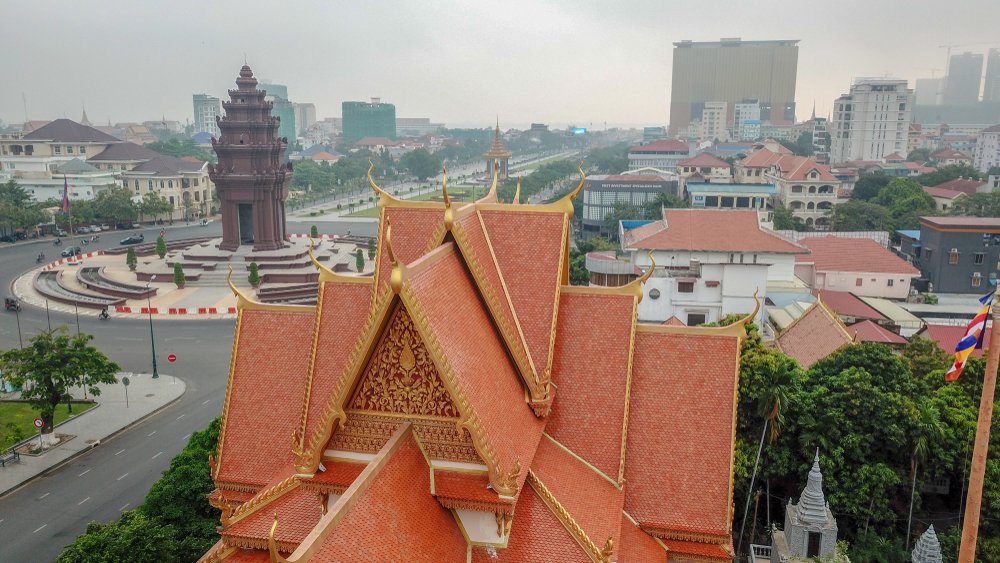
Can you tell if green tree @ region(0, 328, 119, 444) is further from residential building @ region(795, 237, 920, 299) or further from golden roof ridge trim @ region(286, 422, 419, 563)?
residential building @ region(795, 237, 920, 299)

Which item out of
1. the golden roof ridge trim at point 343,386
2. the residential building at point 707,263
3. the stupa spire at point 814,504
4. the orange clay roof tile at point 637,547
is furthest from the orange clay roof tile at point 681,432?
the residential building at point 707,263

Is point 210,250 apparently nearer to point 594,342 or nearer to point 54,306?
point 54,306

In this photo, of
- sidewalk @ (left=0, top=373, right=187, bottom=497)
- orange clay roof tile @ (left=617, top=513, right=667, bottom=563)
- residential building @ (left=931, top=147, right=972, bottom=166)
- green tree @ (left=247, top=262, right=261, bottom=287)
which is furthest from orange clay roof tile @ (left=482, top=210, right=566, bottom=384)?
residential building @ (left=931, top=147, right=972, bottom=166)

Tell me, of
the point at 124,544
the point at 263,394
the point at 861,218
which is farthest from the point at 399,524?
the point at 861,218

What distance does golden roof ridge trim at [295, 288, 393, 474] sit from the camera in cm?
1123

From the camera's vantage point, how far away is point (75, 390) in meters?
35.3

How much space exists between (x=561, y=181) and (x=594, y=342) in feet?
414

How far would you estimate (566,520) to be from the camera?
1204 cm

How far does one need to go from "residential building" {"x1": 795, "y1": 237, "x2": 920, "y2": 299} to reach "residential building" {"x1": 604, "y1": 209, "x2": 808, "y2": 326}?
5.96 m

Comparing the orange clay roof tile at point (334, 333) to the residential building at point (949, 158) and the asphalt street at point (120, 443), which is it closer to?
the asphalt street at point (120, 443)

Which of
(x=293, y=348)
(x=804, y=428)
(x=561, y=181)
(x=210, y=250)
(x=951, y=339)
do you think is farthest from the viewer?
(x=561, y=181)

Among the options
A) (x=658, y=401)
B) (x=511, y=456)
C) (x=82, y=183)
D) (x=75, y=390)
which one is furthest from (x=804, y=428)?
(x=82, y=183)

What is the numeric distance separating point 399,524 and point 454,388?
7.06ft

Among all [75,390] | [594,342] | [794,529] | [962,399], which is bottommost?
[75,390]
